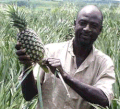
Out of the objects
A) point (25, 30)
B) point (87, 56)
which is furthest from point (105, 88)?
Answer: point (25, 30)

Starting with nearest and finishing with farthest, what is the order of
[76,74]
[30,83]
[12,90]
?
[30,83] → [76,74] → [12,90]

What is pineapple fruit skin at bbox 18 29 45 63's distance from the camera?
123 centimetres

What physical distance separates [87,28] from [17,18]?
1.57ft

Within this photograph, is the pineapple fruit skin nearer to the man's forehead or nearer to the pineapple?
the pineapple

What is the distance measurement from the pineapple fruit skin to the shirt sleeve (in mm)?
457

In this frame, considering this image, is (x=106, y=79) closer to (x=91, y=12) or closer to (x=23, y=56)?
(x=91, y=12)

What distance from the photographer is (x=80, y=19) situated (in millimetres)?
1646

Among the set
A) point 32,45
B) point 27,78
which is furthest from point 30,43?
point 27,78

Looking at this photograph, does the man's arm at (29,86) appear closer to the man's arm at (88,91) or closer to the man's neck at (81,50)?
the man's arm at (88,91)

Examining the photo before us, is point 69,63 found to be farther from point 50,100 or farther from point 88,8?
point 88,8

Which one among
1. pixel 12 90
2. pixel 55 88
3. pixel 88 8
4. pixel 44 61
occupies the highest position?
pixel 88 8

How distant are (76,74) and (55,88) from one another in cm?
15

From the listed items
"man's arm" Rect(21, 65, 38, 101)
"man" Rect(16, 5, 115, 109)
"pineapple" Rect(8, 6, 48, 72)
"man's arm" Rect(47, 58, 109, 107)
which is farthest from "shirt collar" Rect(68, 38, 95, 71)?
"pineapple" Rect(8, 6, 48, 72)

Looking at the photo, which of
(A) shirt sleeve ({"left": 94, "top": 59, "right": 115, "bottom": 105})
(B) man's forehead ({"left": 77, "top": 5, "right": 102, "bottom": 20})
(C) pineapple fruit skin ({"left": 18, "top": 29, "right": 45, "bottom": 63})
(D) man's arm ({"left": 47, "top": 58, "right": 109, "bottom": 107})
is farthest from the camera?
(B) man's forehead ({"left": 77, "top": 5, "right": 102, "bottom": 20})
